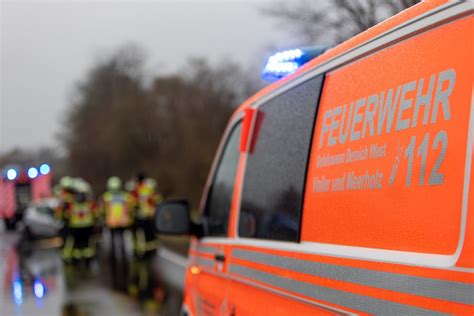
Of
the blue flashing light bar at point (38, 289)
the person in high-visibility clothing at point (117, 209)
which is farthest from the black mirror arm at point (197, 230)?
the person in high-visibility clothing at point (117, 209)

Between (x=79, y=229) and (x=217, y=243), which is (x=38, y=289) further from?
(x=217, y=243)

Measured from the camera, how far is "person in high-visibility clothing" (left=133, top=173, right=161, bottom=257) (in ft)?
52.4

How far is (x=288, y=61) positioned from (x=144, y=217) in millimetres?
12571

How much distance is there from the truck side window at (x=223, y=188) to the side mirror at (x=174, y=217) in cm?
15

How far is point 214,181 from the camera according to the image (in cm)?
459

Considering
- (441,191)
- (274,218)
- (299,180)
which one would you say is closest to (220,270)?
(274,218)

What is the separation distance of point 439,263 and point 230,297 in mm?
1832

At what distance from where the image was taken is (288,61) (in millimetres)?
3713

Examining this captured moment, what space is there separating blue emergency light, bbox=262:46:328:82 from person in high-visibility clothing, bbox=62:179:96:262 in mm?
12795

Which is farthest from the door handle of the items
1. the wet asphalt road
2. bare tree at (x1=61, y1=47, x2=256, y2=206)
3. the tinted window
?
bare tree at (x1=61, y1=47, x2=256, y2=206)

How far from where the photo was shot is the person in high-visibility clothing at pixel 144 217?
15977 millimetres

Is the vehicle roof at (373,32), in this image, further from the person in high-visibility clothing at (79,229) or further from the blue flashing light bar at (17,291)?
the person in high-visibility clothing at (79,229)

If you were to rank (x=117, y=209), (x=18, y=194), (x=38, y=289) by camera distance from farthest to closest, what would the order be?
1. (x=18, y=194)
2. (x=117, y=209)
3. (x=38, y=289)

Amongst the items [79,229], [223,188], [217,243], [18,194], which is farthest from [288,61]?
[18,194]
